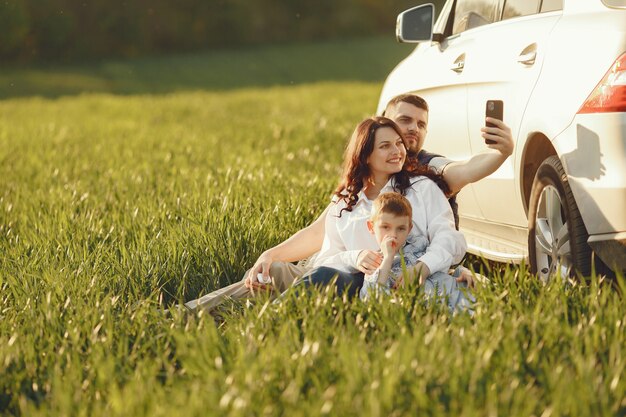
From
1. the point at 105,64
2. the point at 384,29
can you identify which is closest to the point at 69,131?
the point at 105,64

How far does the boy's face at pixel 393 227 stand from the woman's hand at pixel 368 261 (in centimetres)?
7

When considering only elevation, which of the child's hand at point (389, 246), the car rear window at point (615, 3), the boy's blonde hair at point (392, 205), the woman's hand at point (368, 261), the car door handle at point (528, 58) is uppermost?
the car rear window at point (615, 3)

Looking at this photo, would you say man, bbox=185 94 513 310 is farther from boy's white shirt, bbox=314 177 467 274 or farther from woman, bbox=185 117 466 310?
boy's white shirt, bbox=314 177 467 274

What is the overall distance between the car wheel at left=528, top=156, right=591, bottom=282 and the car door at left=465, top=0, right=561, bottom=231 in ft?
0.74

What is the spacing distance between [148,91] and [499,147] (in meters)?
38.2

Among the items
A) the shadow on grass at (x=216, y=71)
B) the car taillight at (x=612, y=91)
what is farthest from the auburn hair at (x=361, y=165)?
the shadow on grass at (x=216, y=71)

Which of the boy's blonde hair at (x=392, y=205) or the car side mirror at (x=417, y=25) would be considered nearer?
the boy's blonde hair at (x=392, y=205)

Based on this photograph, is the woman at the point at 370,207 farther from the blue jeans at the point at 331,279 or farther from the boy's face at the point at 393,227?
the boy's face at the point at 393,227

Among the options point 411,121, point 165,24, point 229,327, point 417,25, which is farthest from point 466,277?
point 165,24

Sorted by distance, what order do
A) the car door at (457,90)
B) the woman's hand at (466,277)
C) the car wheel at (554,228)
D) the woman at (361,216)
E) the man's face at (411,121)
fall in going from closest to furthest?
1. the car wheel at (554,228)
2. the woman's hand at (466,277)
3. the woman at (361,216)
4. the man's face at (411,121)
5. the car door at (457,90)

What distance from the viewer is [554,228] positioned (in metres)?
5.18

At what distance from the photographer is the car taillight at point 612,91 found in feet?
15.0

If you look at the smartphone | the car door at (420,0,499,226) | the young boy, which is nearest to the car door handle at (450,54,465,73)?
the car door at (420,0,499,226)

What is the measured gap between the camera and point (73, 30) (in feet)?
188
